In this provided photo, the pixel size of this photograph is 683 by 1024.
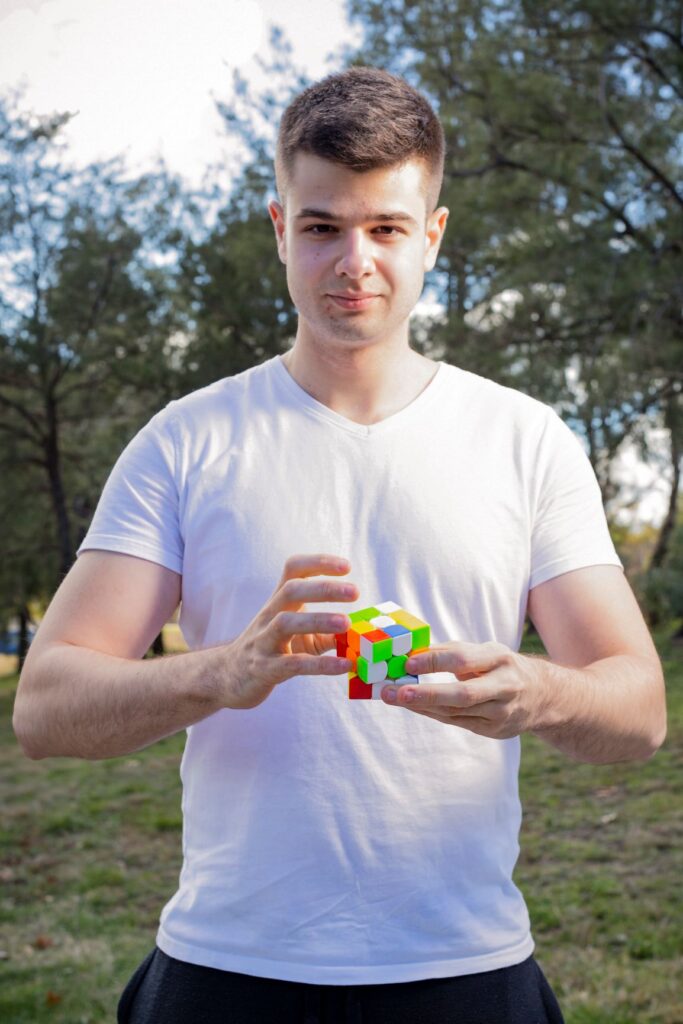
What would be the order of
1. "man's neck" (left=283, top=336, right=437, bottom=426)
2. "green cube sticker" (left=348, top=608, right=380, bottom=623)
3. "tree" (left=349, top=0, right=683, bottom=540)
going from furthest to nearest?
1. "tree" (left=349, top=0, right=683, bottom=540)
2. "man's neck" (left=283, top=336, right=437, bottom=426)
3. "green cube sticker" (left=348, top=608, right=380, bottom=623)

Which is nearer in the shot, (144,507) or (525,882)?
(144,507)

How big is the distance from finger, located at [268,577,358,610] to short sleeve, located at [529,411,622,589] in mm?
522

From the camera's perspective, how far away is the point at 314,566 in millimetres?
1524

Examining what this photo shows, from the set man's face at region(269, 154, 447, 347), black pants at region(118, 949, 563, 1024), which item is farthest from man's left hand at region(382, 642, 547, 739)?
man's face at region(269, 154, 447, 347)

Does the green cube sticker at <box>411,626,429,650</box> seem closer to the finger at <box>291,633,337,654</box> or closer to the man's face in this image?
the finger at <box>291,633,337,654</box>

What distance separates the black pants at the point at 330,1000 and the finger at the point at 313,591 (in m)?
0.63

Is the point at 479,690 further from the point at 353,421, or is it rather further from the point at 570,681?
the point at 353,421

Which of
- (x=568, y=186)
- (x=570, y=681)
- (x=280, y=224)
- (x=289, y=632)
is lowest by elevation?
(x=570, y=681)

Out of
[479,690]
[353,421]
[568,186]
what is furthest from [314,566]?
[568,186]

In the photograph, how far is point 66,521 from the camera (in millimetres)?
17234

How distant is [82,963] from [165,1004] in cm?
417

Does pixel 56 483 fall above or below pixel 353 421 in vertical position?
above

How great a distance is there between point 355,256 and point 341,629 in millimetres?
761

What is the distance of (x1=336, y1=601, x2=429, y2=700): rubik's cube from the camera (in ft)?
5.17
